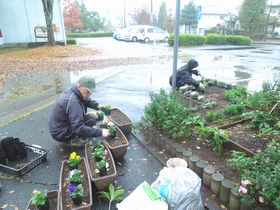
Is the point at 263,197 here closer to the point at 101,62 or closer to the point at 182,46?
the point at 101,62

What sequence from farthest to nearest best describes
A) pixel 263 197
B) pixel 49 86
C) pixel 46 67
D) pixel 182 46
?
pixel 182 46 → pixel 46 67 → pixel 49 86 → pixel 263 197

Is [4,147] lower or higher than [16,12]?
lower

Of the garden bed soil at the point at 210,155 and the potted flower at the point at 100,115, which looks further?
the potted flower at the point at 100,115

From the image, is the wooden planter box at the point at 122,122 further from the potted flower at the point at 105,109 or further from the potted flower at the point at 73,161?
the potted flower at the point at 73,161

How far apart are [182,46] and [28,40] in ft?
42.3

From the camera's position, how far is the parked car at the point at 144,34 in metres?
23.4

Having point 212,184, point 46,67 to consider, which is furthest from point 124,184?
point 46,67

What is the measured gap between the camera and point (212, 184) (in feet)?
8.46

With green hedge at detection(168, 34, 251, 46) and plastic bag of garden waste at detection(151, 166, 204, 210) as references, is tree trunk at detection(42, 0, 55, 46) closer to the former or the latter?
green hedge at detection(168, 34, 251, 46)

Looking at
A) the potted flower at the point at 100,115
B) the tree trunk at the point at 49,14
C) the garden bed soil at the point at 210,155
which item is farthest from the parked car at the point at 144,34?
the garden bed soil at the point at 210,155

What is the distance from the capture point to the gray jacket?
2963 millimetres

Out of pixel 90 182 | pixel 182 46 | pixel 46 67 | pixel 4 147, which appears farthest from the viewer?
pixel 182 46

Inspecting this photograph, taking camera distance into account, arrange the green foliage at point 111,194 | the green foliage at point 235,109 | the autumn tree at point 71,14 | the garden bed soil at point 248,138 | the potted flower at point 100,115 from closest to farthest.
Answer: the green foliage at point 111,194, the garden bed soil at point 248,138, the potted flower at point 100,115, the green foliage at point 235,109, the autumn tree at point 71,14

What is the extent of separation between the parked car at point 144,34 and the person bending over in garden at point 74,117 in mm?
21248
